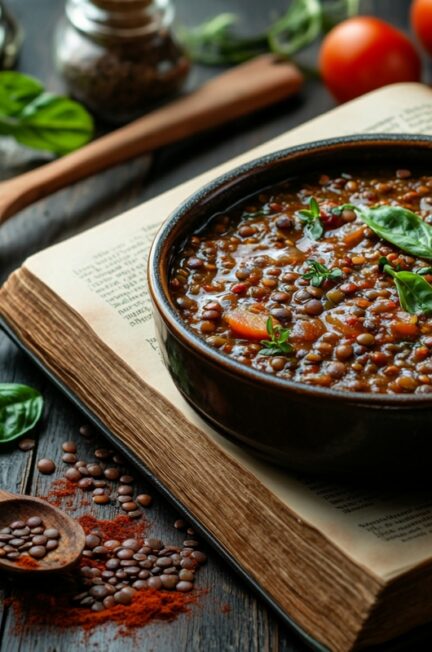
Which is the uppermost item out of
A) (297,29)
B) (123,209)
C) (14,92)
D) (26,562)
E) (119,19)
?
(119,19)

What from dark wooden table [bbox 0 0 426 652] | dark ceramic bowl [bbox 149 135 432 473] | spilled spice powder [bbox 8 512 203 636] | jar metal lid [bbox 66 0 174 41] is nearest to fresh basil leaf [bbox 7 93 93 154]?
dark wooden table [bbox 0 0 426 652]

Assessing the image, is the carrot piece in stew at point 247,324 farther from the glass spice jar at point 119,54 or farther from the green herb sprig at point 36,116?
the glass spice jar at point 119,54

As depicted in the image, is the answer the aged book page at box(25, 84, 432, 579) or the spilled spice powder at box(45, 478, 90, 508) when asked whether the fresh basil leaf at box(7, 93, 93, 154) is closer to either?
the aged book page at box(25, 84, 432, 579)

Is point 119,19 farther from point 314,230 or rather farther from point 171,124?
point 314,230

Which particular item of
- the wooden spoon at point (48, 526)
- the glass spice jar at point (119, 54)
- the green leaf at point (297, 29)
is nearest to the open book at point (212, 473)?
the wooden spoon at point (48, 526)

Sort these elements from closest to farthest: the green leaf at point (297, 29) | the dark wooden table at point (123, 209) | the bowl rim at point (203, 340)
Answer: the bowl rim at point (203, 340) → the dark wooden table at point (123, 209) → the green leaf at point (297, 29)

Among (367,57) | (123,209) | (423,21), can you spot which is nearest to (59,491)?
(123,209)
